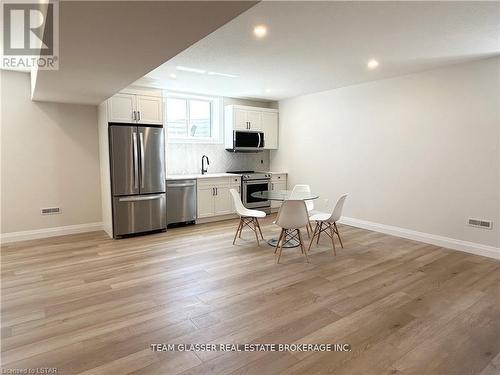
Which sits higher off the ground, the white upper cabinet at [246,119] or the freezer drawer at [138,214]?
the white upper cabinet at [246,119]

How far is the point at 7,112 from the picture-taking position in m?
4.64

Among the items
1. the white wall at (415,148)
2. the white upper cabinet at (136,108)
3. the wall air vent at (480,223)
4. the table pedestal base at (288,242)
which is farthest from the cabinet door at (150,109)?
the wall air vent at (480,223)

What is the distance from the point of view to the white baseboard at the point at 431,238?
4.10 meters

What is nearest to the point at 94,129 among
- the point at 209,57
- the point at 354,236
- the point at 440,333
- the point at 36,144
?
the point at 36,144

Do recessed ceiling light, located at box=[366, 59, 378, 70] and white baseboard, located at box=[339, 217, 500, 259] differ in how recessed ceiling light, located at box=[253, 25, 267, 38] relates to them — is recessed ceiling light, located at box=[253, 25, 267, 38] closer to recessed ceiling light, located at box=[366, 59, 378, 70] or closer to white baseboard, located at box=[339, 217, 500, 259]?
recessed ceiling light, located at box=[366, 59, 378, 70]

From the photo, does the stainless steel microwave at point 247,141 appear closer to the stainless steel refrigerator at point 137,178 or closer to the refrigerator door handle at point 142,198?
the stainless steel refrigerator at point 137,178

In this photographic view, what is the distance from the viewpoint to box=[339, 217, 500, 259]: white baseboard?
4098 millimetres

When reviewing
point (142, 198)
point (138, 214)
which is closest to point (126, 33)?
point (142, 198)

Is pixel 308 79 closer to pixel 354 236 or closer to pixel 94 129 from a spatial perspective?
pixel 354 236

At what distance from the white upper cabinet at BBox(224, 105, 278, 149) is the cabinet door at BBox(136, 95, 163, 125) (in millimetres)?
1719

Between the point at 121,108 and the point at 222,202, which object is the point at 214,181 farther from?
the point at 121,108

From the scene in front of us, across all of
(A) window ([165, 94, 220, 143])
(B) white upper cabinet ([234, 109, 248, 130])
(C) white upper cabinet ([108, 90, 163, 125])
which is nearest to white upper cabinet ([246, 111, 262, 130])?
(B) white upper cabinet ([234, 109, 248, 130])

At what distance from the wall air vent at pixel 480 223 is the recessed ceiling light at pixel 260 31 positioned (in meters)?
3.72

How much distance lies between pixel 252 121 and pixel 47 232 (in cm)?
439
